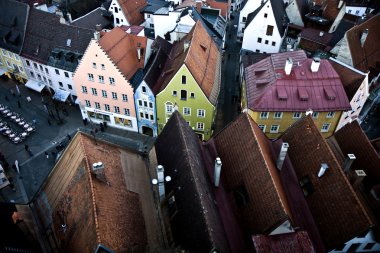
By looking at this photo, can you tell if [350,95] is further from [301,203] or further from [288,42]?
[288,42]

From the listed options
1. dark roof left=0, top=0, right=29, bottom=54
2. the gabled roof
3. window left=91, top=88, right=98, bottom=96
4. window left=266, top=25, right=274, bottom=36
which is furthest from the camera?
window left=266, top=25, right=274, bottom=36

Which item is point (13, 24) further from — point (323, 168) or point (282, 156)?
point (323, 168)

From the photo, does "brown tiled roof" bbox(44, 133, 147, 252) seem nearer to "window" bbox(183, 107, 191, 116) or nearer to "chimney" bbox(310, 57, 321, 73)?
"window" bbox(183, 107, 191, 116)

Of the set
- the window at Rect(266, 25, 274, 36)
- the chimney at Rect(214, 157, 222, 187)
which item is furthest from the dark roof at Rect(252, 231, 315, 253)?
the window at Rect(266, 25, 274, 36)

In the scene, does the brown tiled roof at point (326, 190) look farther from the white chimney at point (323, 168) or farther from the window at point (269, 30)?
the window at point (269, 30)

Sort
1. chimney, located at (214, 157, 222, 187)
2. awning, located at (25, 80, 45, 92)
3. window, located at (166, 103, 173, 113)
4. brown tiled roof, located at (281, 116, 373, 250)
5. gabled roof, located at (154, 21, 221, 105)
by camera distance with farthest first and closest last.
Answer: awning, located at (25, 80, 45, 92) < window, located at (166, 103, 173, 113) < gabled roof, located at (154, 21, 221, 105) < chimney, located at (214, 157, 222, 187) < brown tiled roof, located at (281, 116, 373, 250)
